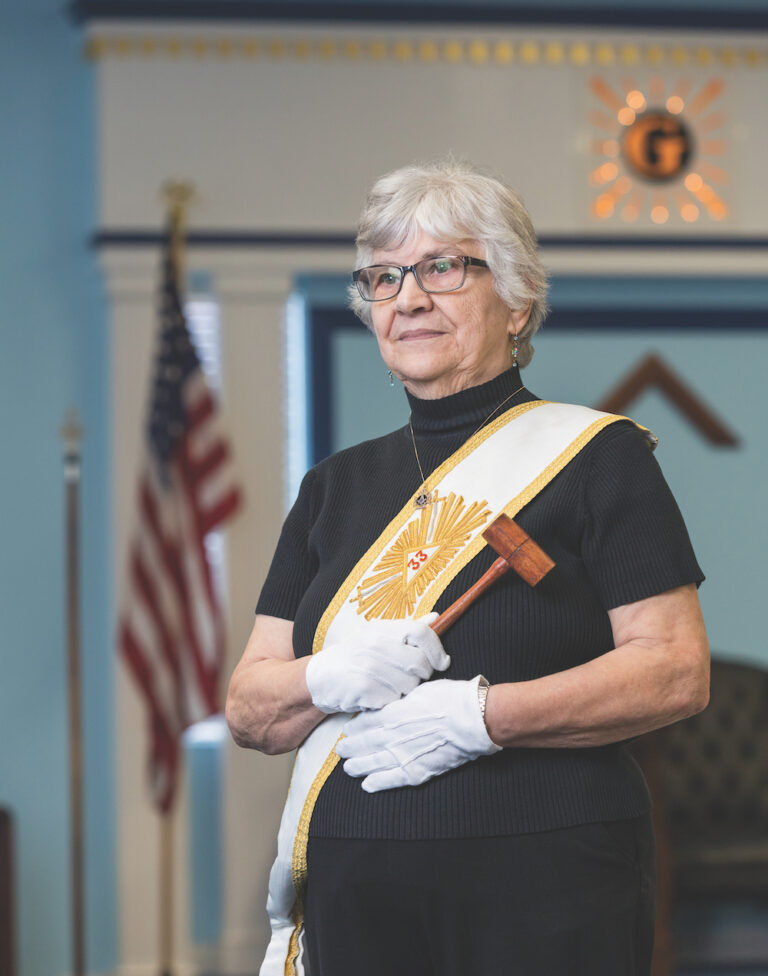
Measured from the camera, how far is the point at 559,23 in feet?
14.1

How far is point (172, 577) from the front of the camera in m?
3.87

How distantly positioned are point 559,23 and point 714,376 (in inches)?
50.3

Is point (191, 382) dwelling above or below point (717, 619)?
above

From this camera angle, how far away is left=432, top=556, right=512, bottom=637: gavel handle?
53.9 inches

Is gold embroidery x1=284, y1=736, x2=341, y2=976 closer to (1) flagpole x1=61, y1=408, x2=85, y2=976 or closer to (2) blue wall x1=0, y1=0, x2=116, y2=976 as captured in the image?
(1) flagpole x1=61, y1=408, x2=85, y2=976

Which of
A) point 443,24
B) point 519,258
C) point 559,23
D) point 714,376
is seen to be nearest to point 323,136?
point 443,24

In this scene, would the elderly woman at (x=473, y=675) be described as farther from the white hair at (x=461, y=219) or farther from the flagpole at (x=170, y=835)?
the flagpole at (x=170, y=835)

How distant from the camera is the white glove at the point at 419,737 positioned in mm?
1295

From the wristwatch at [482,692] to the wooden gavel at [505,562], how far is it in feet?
0.27

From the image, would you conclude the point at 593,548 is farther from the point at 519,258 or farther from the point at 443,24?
the point at 443,24

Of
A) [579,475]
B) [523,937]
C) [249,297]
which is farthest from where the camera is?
[249,297]

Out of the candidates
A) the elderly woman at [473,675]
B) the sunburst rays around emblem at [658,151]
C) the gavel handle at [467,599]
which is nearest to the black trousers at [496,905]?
the elderly woman at [473,675]

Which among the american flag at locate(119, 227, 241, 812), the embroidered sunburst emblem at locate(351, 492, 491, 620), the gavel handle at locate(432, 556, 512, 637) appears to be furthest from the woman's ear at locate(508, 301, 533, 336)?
the american flag at locate(119, 227, 241, 812)

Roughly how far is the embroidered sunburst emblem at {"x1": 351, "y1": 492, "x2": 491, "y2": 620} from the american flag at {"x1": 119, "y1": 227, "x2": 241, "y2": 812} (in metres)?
2.45
